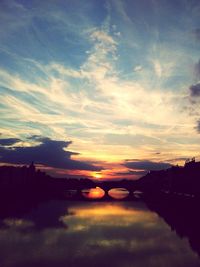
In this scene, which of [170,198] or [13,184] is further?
[13,184]

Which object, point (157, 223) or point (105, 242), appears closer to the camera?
point (105, 242)

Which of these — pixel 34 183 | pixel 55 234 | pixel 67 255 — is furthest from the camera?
pixel 34 183

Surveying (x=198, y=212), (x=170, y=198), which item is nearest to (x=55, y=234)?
(x=198, y=212)

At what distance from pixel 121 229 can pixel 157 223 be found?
11369 mm

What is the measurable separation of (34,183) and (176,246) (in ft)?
503

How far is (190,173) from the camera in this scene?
120750 millimetres

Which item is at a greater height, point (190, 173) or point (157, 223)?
point (190, 173)

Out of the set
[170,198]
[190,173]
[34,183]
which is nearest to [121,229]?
[170,198]

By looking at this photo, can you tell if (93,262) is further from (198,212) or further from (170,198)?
(170,198)

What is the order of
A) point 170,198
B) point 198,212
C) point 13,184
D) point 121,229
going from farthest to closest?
point 13,184 → point 170,198 → point 198,212 → point 121,229

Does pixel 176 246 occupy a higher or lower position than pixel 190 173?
lower

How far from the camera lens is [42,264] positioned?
1211 inches

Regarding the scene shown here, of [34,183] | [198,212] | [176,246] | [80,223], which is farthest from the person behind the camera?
→ [34,183]

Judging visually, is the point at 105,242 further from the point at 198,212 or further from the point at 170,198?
the point at 170,198
